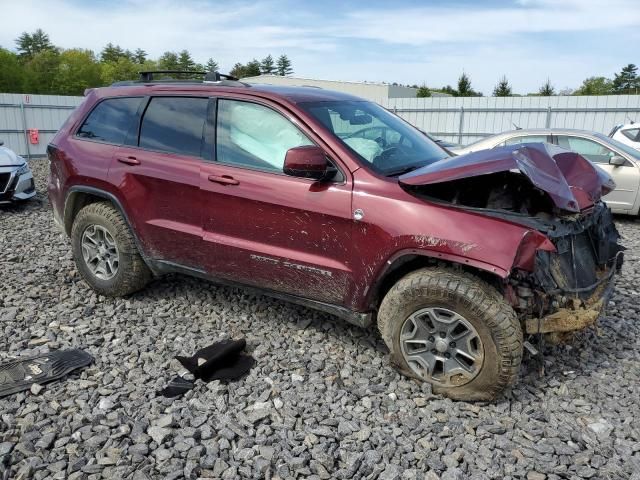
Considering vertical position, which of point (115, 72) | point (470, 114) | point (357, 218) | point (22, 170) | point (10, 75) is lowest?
point (22, 170)

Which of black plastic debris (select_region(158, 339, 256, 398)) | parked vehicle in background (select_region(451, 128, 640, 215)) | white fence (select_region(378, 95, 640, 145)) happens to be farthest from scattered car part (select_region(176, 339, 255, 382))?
white fence (select_region(378, 95, 640, 145))

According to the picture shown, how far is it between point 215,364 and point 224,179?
4.23 ft

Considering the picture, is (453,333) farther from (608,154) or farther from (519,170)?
(608,154)

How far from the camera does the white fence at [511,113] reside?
1775 cm

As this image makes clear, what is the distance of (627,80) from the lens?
76250 mm

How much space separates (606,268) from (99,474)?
3.43m

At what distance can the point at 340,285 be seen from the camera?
3.55 meters

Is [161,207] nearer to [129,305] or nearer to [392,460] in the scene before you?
[129,305]

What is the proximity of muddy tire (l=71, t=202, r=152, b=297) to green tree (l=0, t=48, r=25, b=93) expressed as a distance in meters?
60.0

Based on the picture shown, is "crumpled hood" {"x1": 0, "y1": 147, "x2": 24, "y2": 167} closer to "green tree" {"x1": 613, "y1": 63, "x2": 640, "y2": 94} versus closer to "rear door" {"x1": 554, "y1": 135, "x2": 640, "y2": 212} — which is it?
"rear door" {"x1": 554, "y1": 135, "x2": 640, "y2": 212}

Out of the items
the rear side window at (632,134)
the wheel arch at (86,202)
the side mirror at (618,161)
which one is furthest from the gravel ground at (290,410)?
the rear side window at (632,134)

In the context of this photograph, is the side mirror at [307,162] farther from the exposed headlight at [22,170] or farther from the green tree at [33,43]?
the green tree at [33,43]

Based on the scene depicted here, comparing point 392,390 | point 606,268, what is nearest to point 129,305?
point 392,390

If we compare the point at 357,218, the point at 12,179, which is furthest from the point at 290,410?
the point at 12,179
